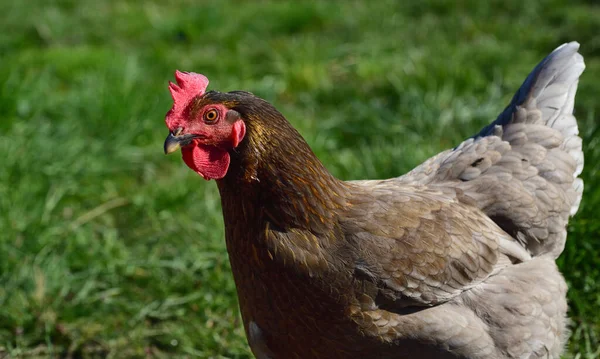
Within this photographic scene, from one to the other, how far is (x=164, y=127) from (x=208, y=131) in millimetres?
2734

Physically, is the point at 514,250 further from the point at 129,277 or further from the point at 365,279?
the point at 129,277

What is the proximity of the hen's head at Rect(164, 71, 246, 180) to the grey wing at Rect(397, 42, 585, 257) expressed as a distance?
95 cm

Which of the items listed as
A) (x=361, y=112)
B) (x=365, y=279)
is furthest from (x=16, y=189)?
(x=365, y=279)

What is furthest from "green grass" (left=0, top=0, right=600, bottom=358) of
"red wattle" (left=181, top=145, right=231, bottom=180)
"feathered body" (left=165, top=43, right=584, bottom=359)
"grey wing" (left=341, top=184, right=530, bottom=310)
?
"red wattle" (left=181, top=145, right=231, bottom=180)

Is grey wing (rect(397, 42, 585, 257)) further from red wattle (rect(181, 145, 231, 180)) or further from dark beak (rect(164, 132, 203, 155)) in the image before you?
dark beak (rect(164, 132, 203, 155))

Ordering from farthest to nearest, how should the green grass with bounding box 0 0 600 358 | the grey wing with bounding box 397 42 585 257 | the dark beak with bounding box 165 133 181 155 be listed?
the green grass with bounding box 0 0 600 358, the grey wing with bounding box 397 42 585 257, the dark beak with bounding box 165 133 181 155

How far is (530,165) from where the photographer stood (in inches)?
121

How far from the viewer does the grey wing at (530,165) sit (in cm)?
302

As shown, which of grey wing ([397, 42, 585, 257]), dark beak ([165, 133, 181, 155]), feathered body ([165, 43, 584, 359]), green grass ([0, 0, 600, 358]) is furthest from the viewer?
green grass ([0, 0, 600, 358])

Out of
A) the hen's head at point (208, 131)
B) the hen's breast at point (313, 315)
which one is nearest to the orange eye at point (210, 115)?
the hen's head at point (208, 131)

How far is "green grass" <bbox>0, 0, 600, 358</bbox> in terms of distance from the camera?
3.68 meters

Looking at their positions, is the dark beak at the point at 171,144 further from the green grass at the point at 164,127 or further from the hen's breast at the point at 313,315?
the green grass at the point at 164,127

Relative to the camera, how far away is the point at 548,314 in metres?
2.85

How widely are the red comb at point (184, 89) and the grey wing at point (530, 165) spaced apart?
1.02 m
